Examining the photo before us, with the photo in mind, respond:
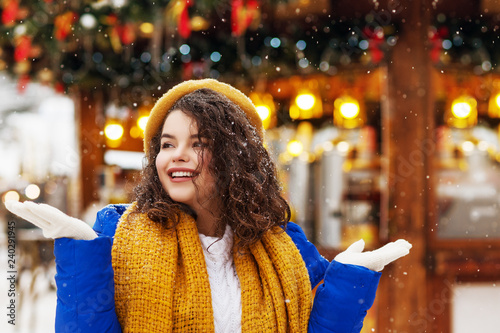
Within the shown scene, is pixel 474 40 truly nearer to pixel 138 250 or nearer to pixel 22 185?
pixel 138 250

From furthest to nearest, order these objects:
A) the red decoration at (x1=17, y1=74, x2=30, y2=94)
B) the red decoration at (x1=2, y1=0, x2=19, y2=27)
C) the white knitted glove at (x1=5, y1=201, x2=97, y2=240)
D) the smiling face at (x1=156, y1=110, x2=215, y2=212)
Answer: the red decoration at (x1=17, y1=74, x2=30, y2=94) → the red decoration at (x1=2, y1=0, x2=19, y2=27) → the smiling face at (x1=156, y1=110, x2=215, y2=212) → the white knitted glove at (x1=5, y1=201, x2=97, y2=240)

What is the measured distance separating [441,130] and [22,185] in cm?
435

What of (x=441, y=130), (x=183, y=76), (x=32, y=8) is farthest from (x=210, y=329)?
(x=441, y=130)

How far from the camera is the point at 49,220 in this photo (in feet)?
3.54

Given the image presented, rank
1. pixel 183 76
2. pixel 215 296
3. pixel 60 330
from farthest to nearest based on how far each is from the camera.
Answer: pixel 183 76 → pixel 215 296 → pixel 60 330

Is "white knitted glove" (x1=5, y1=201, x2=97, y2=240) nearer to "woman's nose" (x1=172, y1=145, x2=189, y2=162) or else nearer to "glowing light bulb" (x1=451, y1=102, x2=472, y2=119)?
A: "woman's nose" (x1=172, y1=145, x2=189, y2=162)

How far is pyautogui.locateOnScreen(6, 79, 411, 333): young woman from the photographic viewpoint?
1.20 metres

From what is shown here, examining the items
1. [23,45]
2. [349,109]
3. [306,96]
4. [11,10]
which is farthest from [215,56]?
[11,10]

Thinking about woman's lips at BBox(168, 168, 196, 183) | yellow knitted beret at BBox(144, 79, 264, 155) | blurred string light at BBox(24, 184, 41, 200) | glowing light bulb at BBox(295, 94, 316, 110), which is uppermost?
glowing light bulb at BBox(295, 94, 316, 110)

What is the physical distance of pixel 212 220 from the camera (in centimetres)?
137

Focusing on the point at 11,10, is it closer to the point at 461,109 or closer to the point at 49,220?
the point at 49,220

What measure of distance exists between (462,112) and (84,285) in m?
4.18

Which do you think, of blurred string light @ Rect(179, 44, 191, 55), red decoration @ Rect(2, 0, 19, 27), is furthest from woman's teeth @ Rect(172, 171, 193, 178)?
blurred string light @ Rect(179, 44, 191, 55)

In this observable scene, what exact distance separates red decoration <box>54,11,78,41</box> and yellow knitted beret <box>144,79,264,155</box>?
2.10m
